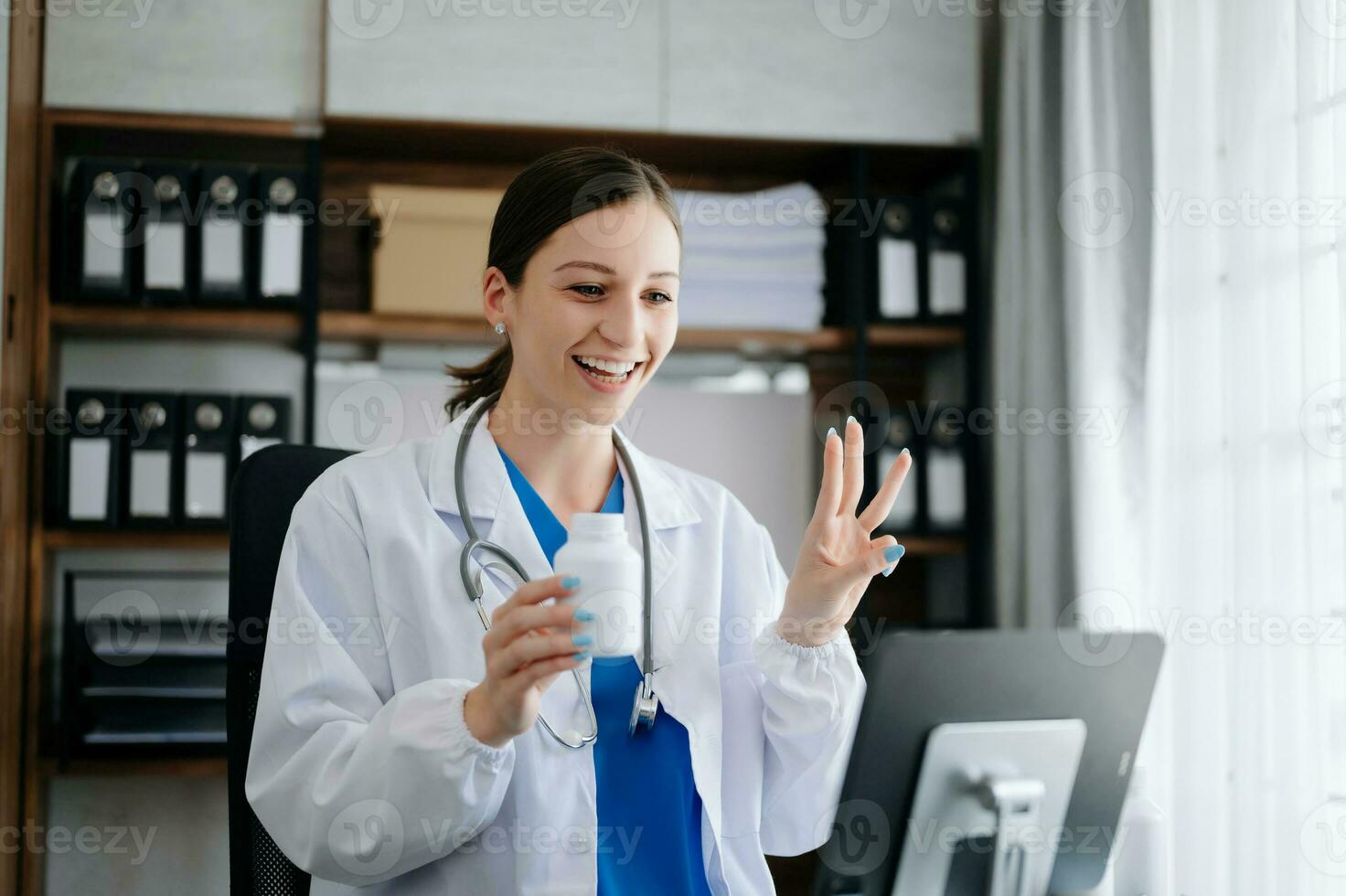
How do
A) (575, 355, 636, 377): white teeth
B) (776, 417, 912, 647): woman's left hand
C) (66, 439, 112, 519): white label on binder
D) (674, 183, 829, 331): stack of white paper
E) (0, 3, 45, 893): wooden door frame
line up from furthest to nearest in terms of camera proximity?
(674, 183, 829, 331): stack of white paper < (66, 439, 112, 519): white label on binder < (0, 3, 45, 893): wooden door frame < (575, 355, 636, 377): white teeth < (776, 417, 912, 647): woman's left hand

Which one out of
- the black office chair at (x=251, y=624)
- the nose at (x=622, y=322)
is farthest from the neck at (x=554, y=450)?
the black office chair at (x=251, y=624)

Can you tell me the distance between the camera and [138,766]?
7.58 ft

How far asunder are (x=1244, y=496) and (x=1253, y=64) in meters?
0.69

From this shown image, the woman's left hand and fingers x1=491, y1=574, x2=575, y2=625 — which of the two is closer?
fingers x1=491, y1=574, x2=575, y2=625

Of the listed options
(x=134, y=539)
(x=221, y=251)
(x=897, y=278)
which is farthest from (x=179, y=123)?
(x=897, y=278)

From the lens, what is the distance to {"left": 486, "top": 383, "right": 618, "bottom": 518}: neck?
1.45 meters

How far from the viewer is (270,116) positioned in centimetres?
239

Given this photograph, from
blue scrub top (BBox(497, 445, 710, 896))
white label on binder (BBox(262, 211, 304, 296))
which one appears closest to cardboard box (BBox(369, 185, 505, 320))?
white label on binder (BBox(262, 211, 304, 296))

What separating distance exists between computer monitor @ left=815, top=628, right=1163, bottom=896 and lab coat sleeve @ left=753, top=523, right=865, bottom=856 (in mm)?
282

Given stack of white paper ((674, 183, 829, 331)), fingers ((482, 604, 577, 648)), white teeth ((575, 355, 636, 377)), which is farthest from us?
stack of white paper ((674, 183, 829, 331))

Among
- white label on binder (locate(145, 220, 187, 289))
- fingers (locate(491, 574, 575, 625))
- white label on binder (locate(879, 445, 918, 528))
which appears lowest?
fingers (locate(491, 574, 575, 625))

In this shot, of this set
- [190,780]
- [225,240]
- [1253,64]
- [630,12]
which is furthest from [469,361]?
[1253,64]

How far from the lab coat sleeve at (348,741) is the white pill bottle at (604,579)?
21 centimetres

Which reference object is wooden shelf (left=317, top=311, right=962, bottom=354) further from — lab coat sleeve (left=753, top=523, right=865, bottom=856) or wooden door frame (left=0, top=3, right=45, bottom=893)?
lab coat sleeve (left=753, top=523, right=865, bottom=856)
